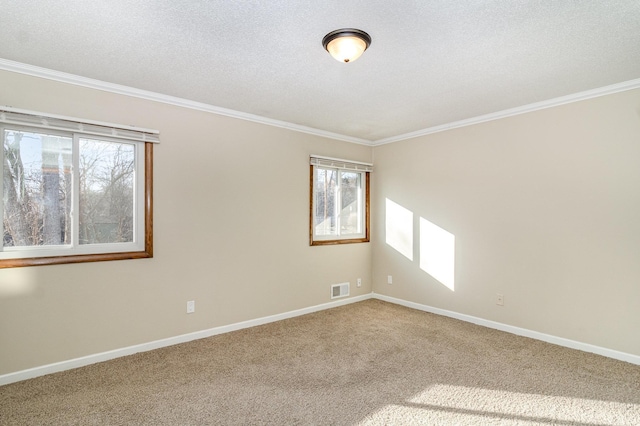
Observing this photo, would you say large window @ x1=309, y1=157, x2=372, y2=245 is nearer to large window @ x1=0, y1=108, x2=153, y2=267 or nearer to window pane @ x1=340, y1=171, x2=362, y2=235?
window pane @ x1=340, y1=171, x2=362, y2=235

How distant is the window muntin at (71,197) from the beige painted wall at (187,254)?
0.38 ft

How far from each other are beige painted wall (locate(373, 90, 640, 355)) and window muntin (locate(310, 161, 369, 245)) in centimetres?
79

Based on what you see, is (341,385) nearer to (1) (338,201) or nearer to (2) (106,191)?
(2) (106,191)

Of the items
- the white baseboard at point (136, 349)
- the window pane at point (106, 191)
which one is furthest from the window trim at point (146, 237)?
the white baseboard at point (136, 349)

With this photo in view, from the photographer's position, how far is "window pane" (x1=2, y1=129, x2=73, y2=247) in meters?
2.61

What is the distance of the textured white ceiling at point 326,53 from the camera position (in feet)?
6.21

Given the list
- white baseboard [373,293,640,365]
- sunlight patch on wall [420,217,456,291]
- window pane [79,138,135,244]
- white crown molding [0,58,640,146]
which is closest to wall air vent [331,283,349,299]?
white baseboard [373,293,640,365]

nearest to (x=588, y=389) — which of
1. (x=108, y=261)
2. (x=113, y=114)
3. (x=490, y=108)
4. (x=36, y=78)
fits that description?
(x=490, y=108)

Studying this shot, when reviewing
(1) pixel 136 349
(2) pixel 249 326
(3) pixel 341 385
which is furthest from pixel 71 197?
(3) pixel 341 385

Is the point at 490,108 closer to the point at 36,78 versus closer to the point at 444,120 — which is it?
the point at 444,120

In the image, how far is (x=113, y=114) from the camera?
299 centimetres

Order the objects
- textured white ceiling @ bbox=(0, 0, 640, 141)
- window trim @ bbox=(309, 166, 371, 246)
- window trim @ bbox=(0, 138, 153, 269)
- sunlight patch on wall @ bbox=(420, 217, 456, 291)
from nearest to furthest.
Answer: textured white ceiling @ bbox=(0, 0, 640, 141) < window trim @ bbox=(0, 138, 153, 269) < sunlight patch on wall @ bbox=(420, 217, 456, 291) < window trim @ bbox=(309, 166, 371, 246)

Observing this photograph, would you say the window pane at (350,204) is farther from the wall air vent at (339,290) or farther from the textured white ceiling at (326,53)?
the textured white ceiling at (326,53)

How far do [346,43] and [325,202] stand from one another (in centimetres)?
275
